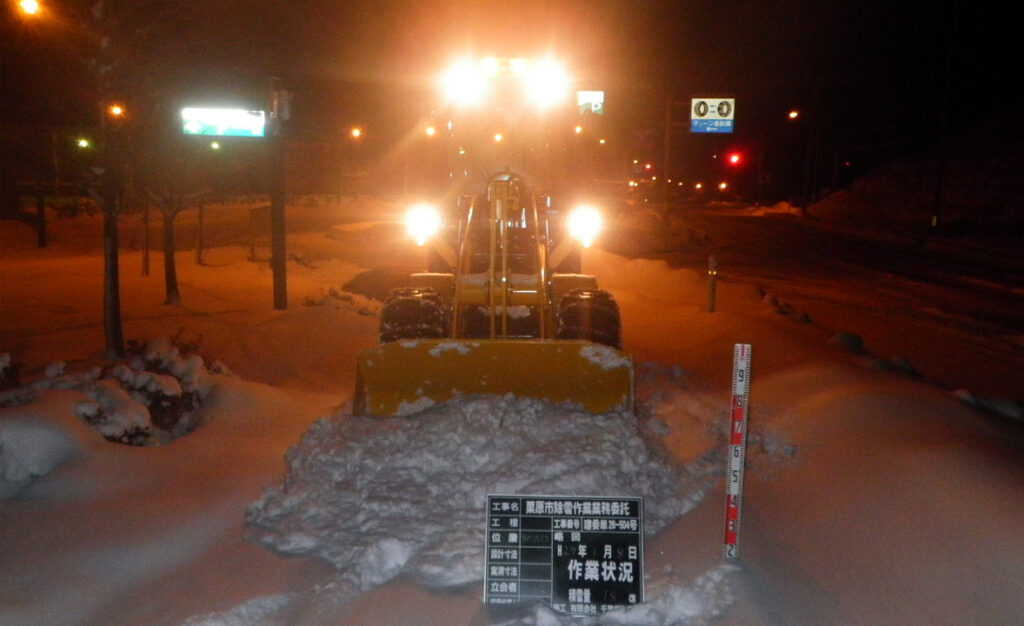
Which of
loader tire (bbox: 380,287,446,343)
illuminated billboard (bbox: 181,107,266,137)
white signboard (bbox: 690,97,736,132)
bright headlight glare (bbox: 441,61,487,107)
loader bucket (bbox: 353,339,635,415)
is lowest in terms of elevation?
loader bucket (bbox: 353,339,635,415)

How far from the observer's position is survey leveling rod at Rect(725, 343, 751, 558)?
17.2 feet

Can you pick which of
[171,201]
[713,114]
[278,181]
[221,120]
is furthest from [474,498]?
[713,114]

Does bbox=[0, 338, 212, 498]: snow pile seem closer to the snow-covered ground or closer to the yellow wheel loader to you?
the snow-covered ground

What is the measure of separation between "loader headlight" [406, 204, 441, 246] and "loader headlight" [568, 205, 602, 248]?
1561 millimetres

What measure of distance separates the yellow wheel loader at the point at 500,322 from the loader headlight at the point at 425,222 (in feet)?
0.05

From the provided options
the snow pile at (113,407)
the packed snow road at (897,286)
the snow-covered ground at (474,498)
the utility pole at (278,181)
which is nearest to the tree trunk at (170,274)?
the utility pole at (278,181)

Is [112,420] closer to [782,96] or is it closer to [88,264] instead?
[88,264]

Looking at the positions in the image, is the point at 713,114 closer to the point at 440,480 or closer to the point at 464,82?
the point at 464,82

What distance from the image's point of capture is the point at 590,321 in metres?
9.36

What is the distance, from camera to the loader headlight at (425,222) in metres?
10.6

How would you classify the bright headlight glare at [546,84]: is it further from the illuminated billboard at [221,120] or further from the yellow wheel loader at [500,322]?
the illuminated billboard at [221,120]

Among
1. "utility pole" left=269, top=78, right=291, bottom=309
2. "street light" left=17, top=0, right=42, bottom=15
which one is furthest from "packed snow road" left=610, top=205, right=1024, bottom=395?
"street light" left=17, top=0, right=42, bottom=15

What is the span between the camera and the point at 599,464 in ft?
22.2

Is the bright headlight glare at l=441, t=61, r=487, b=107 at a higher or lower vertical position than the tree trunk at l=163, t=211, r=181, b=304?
higher
